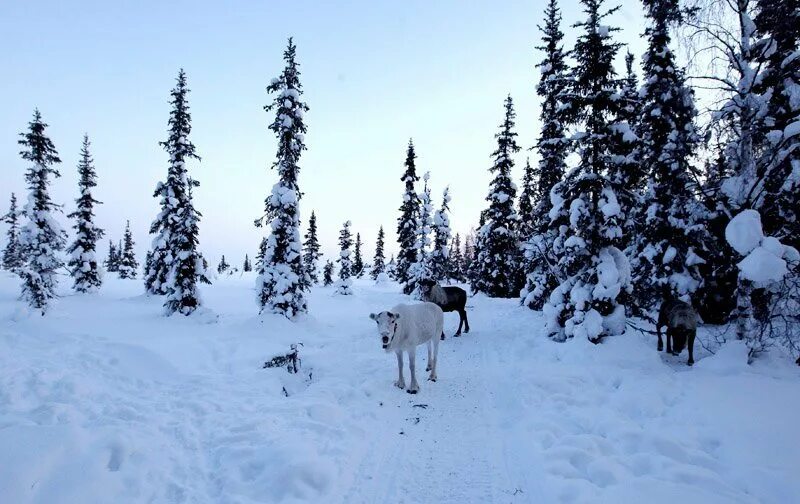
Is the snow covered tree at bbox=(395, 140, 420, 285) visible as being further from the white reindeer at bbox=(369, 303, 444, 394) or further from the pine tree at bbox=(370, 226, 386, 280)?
the white reindeer at bbox=(369, 303, 444, 394)

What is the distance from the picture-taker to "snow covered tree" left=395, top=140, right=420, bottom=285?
37.3 m

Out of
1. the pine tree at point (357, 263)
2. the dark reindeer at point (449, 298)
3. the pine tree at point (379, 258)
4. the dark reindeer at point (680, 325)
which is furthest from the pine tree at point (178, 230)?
the pine tree at point (357, 263)

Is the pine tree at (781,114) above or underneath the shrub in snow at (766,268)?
above

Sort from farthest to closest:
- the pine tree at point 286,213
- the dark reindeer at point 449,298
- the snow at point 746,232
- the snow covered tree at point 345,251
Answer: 1. the snow covered tree at point 345,251
2. the pine tree at point 286,213
3. the dark reindeer at point 449,298
4. the snow at point 746,232

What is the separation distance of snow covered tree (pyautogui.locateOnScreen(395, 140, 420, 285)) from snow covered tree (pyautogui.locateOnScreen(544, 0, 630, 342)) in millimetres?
24428

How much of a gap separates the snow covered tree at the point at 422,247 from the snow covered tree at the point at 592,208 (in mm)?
19047

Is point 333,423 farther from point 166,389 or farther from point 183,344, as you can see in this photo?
point 183,344

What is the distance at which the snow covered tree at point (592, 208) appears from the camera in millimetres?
11898

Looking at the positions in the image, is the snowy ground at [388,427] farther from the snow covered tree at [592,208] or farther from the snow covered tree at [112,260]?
the snow covered tree at [112,260]

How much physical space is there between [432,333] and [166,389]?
618cm

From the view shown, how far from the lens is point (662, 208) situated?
14531mm

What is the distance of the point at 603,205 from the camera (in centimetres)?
1196

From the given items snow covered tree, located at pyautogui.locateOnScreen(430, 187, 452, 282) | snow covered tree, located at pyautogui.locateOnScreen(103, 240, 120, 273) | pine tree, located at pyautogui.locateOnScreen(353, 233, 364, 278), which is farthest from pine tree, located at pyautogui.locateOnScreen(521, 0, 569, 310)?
snow covered tree, located at pyautogui.locateOnScreen(103, 240, 120, 273)

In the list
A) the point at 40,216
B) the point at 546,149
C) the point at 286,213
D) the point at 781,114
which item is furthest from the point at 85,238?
the point at 781,114
